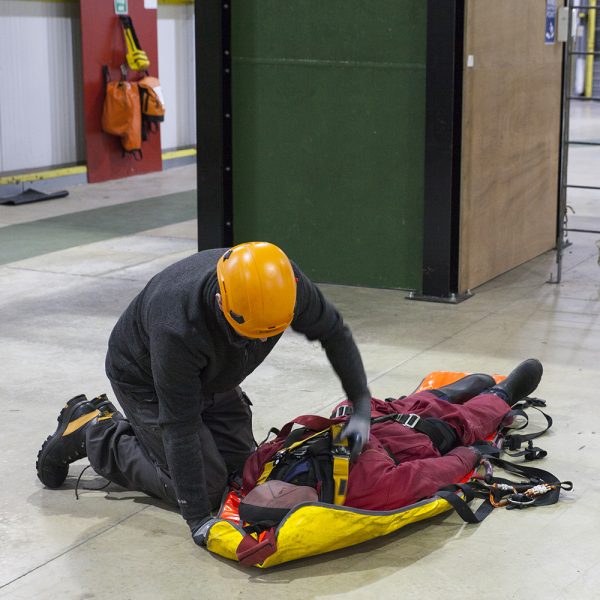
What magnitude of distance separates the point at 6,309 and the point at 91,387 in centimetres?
179

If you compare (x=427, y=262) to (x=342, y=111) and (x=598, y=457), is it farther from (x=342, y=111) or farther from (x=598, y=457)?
(x=598, y=457)

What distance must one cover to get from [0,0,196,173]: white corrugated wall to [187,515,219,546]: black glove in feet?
28.5

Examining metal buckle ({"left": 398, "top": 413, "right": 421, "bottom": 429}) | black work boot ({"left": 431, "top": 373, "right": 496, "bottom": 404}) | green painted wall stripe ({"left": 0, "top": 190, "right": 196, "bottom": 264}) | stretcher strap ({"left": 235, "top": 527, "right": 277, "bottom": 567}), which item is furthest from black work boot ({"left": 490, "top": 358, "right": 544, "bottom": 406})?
green painted wall stripe ({"left": 0, "top": 190, "right": 196, "bottom": 264})

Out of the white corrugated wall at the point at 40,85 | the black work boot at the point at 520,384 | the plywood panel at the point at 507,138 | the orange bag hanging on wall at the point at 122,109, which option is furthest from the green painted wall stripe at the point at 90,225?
the black work boot at the point at 520,384

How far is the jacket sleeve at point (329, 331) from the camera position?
12.4ft

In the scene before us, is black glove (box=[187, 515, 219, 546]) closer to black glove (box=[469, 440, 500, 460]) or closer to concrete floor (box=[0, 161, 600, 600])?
concrete floor (box=[0, 161, 600, 600])

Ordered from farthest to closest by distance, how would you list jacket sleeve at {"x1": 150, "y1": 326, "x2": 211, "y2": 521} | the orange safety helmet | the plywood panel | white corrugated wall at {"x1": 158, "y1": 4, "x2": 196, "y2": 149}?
white corrugated wall at {"x1": 158, "y1": 4, "x2": 196, "y2": 149}, the plywood panel, jacket sleeve at {"x1": 150, "y1": 326, "x2": 211, "y2": 521}, the orange safety helmet

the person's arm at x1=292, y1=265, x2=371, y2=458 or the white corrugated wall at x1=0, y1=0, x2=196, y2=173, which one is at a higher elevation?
the white corrugated wall at x1=0, y1=0, x2=196, y2=173

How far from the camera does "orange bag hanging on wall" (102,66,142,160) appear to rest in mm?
12274

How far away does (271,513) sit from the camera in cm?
378

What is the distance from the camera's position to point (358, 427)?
3.99 meters

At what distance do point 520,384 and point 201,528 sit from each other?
184cm

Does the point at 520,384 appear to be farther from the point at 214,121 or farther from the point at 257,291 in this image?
the point at 214,121

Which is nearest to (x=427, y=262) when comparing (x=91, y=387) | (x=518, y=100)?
(x=518, y=100)
